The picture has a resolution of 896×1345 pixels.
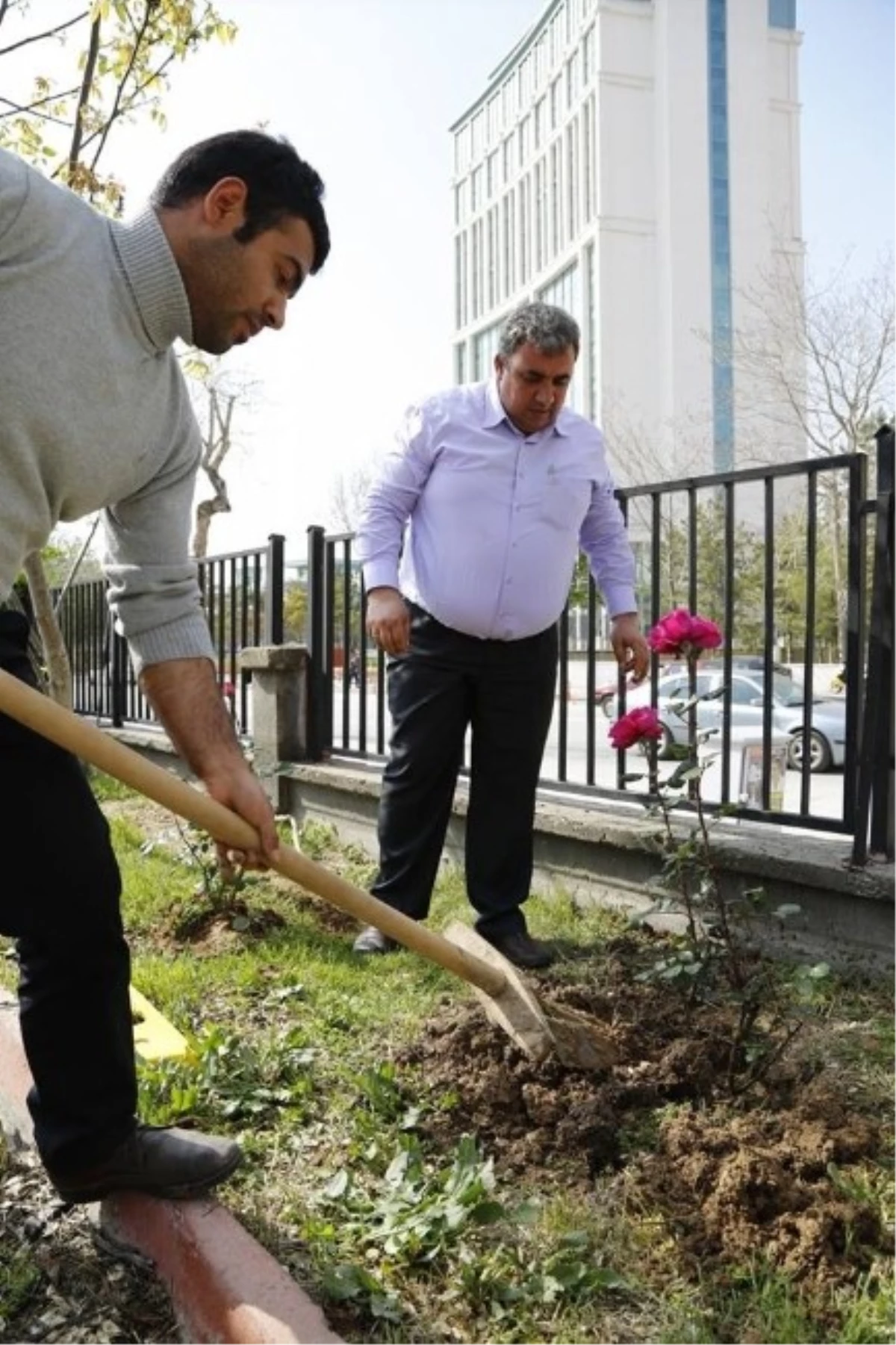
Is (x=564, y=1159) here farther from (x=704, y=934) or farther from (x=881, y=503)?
(x=881, y=503)

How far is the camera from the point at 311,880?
2174mm

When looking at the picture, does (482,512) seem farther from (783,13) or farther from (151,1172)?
(783,13)

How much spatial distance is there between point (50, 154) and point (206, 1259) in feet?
17.7

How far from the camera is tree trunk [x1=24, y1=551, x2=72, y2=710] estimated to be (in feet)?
14.7

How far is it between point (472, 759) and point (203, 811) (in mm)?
1804

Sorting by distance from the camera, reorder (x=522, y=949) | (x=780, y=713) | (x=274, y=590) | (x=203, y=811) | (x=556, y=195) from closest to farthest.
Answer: (x=203, y=811) → (x=522, y=949) → (x=274, y=590) → (x=780, y=713) → (x=556, y=195)

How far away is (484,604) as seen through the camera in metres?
3.50

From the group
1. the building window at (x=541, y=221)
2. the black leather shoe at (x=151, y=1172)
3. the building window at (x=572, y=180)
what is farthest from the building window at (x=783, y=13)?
the black leather shoe at (x=151, y=1172)

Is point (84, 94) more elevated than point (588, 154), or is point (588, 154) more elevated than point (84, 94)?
point (588, 154)

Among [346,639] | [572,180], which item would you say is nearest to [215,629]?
[346,639]

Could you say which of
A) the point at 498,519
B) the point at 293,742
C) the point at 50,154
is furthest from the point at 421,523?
the point at 50,154

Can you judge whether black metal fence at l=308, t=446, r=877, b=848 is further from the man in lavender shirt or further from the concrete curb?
the concrete curb

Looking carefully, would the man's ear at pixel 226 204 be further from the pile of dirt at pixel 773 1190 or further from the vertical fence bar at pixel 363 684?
the vertical fence bar at pixel 363 684

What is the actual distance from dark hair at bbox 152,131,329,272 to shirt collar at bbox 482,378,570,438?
1533 mm
